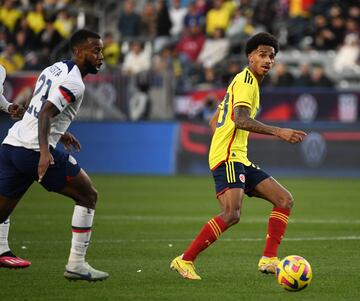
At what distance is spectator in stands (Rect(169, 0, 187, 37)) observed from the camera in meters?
32.3

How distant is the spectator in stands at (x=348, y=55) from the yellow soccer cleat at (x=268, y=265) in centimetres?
1790

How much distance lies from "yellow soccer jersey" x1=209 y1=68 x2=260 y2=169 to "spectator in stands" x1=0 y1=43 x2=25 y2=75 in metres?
18.8

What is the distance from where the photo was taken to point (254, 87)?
33.7 ft

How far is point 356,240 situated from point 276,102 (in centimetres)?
1351

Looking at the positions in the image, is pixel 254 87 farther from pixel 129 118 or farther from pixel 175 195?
pixel 129 118

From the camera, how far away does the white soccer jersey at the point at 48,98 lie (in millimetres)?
9555

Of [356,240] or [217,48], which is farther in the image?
[217,48]

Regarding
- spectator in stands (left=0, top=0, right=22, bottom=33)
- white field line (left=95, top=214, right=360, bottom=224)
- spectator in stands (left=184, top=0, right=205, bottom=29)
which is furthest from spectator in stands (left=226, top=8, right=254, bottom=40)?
white field line (left=95, top=214, right=360, bottom=224)

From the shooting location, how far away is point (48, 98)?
31.3ft

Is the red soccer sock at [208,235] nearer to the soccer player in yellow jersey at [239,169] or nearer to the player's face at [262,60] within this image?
the soccer player in yellow jersey at [239,169]

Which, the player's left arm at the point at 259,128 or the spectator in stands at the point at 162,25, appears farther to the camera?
the spectator in stands at the point at 162,25

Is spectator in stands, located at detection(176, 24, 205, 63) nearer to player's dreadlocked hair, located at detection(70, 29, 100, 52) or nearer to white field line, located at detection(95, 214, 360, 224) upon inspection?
white field line, located at detection(95, 214, 360, 224)

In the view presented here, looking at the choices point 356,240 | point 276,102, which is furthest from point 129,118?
point 356,240

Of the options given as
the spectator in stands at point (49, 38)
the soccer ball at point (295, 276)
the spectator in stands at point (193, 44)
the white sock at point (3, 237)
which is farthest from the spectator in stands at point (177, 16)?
the soccer ball at point (295, 276)
